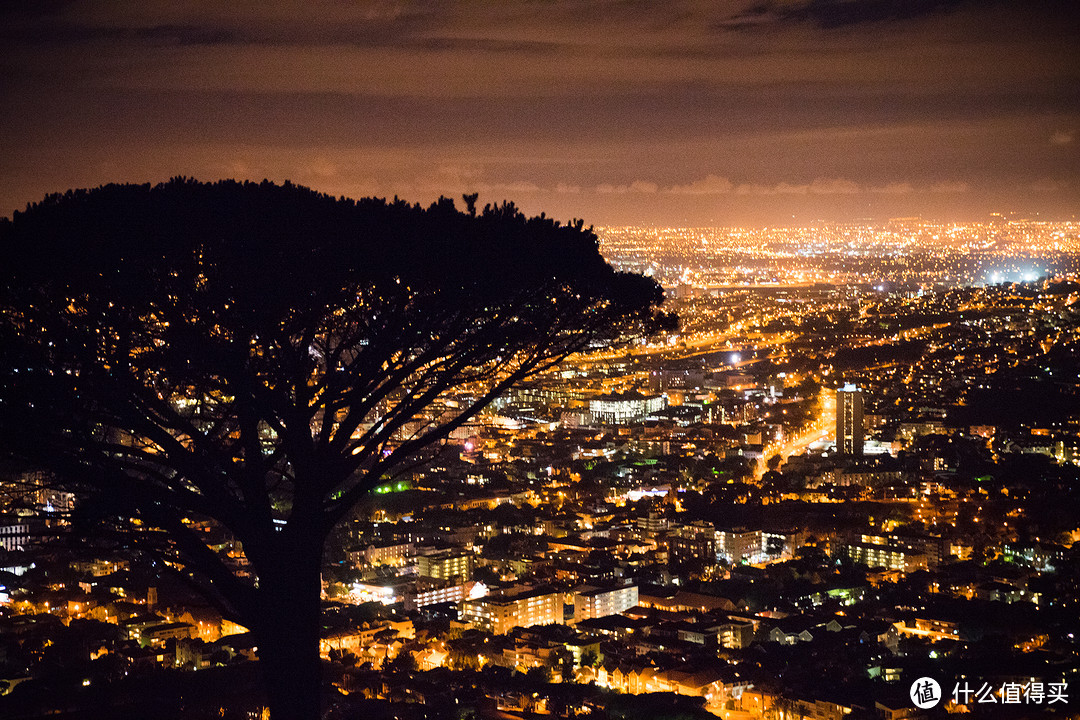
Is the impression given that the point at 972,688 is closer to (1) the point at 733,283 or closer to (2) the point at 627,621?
(2) the point at 627,621

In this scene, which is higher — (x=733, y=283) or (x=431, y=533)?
(x=733, y=283)

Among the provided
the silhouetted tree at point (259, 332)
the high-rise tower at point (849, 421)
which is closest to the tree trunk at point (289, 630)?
the silhouetted tree at point (259, 332)

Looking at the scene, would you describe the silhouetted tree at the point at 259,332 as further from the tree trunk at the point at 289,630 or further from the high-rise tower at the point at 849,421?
the high-rise tower at the point at 849,421

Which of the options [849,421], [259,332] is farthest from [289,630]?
[849,421]

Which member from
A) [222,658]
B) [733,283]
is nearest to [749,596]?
[222,658]

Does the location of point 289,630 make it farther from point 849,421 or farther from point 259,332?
point 849,421

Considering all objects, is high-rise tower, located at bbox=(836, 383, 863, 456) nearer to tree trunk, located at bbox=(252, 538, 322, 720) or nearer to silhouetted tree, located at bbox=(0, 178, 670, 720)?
silhouetted tree, located at bbox=(0, 178, 670, 720)

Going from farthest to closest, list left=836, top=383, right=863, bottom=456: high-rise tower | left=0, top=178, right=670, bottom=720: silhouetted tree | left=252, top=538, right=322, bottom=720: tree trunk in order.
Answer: left=836, top=383, right=863, bottom=456: high-rise tower → left=252, top=538, right=322, bottom=720: tree trunk → left=0, top=178, right=670, bottom=720: silhouetted tree

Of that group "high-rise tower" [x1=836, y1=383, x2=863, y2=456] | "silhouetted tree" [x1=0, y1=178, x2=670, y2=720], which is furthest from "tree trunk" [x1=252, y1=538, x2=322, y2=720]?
"high-rise tower" [x1=836, y1=383, x2=863, y2=456]
